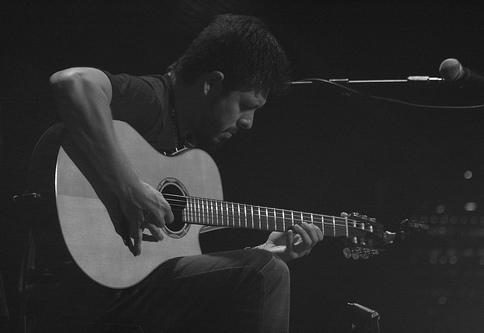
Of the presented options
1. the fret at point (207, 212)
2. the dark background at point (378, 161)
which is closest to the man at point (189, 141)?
the fret at point (207, 212)

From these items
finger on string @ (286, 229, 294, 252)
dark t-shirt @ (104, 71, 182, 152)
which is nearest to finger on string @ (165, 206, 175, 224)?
dark t-shirt @ (104, 71, 182, 152)

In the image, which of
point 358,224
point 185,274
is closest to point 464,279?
point 358,224

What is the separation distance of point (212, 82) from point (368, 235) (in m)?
0.78

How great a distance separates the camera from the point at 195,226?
1.60m

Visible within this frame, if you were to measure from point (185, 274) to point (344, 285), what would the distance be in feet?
3.24

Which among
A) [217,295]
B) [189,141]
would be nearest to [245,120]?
[189,141]

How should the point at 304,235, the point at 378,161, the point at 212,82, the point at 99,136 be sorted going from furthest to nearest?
1. the point at 378,161
2. the point at 304,235
3. the point at 212,82
4. the point at 99,136

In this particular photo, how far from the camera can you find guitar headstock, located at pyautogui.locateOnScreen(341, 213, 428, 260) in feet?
6.52

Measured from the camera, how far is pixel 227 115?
169 centimetres

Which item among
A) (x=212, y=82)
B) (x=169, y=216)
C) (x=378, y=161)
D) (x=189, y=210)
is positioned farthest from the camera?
(x=378, y=161)

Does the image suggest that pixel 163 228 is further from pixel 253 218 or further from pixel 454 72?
pixel 454 72

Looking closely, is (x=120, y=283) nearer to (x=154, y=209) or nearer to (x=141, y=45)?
(x=154, y=209)

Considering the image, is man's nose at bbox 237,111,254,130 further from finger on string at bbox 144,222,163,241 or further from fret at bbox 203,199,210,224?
finger on string at bbox 144,222,163,241

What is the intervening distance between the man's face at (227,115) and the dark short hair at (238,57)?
1.0 inches
